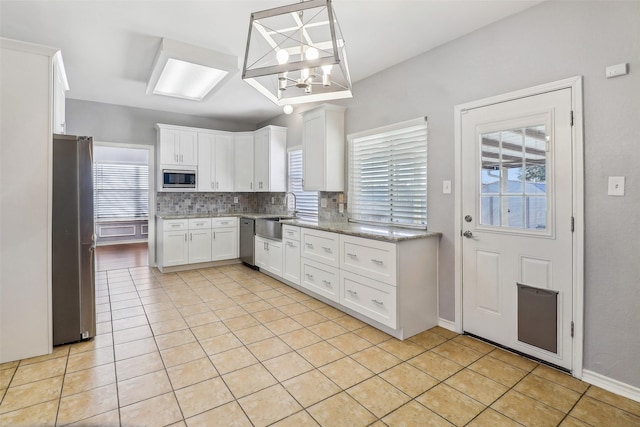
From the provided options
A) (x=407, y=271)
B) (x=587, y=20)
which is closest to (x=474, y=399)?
(x=407, y=271)

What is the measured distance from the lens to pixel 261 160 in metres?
5.64

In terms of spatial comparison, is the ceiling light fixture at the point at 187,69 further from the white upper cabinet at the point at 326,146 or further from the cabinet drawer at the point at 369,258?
the cabinet drawer at the point at 369,258

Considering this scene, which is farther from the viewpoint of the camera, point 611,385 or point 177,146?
point 177,146

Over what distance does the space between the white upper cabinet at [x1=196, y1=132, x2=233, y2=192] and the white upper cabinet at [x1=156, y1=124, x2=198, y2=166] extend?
0.37 feet

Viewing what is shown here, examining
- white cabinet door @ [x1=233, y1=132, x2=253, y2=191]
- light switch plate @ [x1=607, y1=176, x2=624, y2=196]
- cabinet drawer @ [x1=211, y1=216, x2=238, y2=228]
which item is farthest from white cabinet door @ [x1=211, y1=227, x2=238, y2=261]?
light switch plate @ [x1=607, y1=176, x2=624, y2=196]

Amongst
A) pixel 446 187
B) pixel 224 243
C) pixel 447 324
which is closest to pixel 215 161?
pixel 224 243

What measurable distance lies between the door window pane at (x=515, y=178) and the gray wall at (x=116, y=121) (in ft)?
16.6

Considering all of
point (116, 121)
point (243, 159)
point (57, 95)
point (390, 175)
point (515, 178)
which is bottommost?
point (515, 178)

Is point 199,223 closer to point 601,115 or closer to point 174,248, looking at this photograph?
point 174,248

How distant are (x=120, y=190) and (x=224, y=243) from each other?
170 inches

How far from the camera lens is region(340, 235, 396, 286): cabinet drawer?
279 cm

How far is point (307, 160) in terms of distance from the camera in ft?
14.3

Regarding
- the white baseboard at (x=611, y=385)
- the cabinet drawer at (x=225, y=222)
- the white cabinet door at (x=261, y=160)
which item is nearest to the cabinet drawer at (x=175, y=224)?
the cabinet drawer at (x=225, y=222)

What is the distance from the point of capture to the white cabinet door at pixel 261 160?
5496mm
